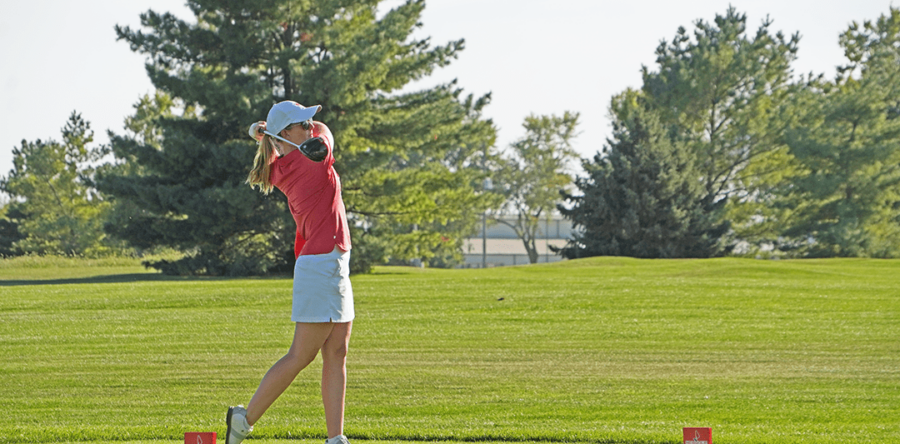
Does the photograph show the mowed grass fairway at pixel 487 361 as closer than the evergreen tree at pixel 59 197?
Yes

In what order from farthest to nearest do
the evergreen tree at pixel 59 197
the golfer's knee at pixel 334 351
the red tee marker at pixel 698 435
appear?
1. the evergreen tree at pixel 59 197
2. the golfer's knee at pixel 334 351
3. the red tee marker at pixel 698 435

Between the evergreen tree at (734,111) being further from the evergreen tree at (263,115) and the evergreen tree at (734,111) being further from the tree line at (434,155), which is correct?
the evergreen tree at (263,115)

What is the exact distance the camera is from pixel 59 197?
1893 inches

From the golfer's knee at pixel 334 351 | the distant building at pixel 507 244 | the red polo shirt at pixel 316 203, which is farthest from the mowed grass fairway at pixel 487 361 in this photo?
the distant building at pixel 507 244

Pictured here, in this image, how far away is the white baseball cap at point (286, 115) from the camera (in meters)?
5.02

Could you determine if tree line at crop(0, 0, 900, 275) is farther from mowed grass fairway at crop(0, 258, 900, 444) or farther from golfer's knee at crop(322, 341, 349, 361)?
golfer's knee at crop(322, 341, 349, 361)

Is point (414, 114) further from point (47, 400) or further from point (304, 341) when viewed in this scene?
point (304, 341)

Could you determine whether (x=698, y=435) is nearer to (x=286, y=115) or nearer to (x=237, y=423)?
(x=237, y=423)

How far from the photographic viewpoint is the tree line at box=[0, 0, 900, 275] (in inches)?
1057

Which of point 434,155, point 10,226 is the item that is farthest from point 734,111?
point 10,226

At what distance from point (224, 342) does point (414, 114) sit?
17486mm

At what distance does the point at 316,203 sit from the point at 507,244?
75265 millimetres

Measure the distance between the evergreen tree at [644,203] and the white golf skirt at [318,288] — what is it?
35.5m

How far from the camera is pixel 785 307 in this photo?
15.8 m
